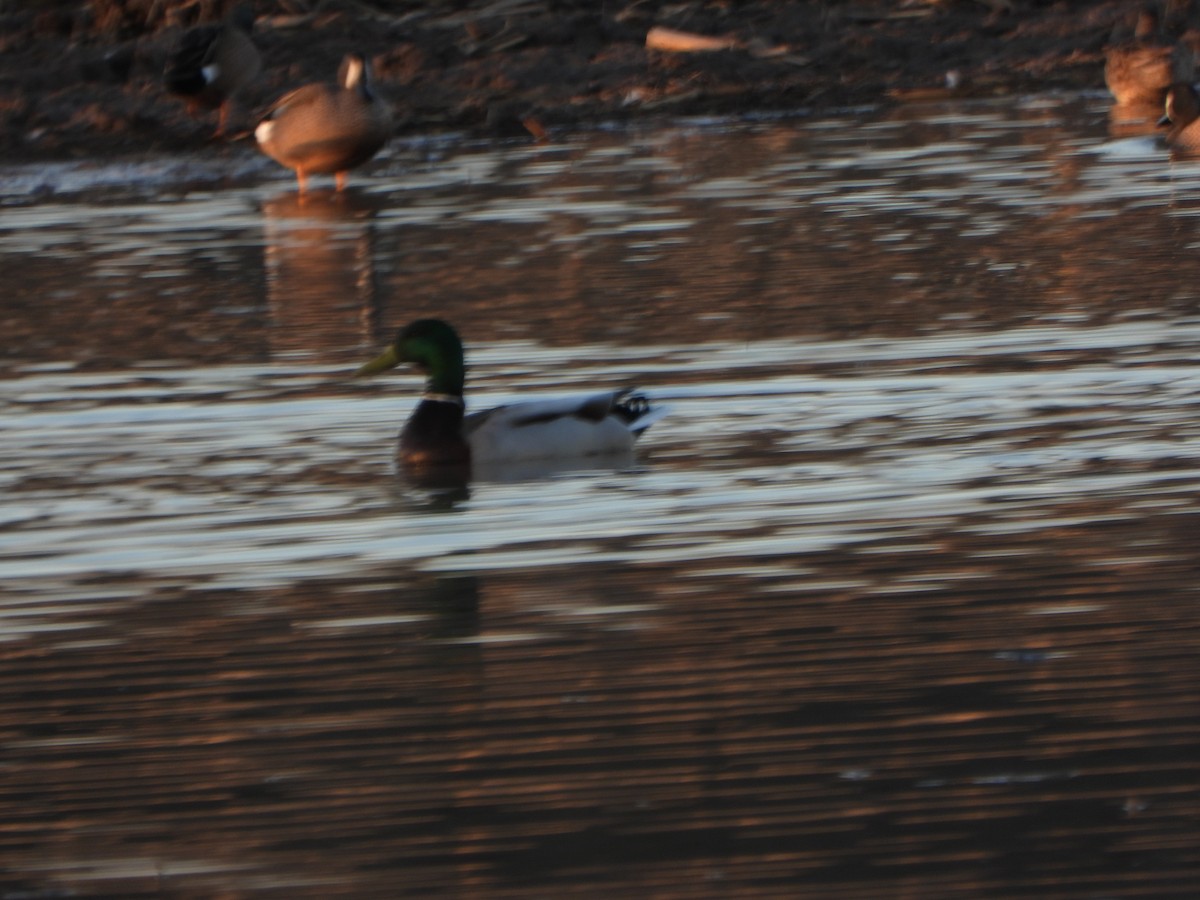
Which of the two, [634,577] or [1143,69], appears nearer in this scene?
[634,577]

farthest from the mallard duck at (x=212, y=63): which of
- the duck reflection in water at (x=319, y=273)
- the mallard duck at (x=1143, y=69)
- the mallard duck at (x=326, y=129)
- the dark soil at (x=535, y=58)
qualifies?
the mallard duck at (x=1143, y=69)

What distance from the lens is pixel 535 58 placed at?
1114 inches

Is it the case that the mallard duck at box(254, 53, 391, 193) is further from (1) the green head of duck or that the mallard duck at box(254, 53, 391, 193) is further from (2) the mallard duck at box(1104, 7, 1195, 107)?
(1) the green head of duck

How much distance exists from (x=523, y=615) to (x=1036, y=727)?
1827 mm

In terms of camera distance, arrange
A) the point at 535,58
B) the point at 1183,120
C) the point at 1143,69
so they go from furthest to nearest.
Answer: the point at 535,58 < the point at 1143,69 < the point at 1183,120

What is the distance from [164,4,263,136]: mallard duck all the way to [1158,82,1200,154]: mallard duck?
802 cm

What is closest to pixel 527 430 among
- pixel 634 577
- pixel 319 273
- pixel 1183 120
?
pixel 634 577

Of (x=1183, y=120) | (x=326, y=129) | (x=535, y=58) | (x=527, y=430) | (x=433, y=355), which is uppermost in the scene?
(x=433, y=355)

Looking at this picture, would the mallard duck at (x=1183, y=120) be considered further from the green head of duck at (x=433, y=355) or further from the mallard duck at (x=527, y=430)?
the mallard duck at (x=527, y=430)

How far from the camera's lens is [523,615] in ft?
25.1

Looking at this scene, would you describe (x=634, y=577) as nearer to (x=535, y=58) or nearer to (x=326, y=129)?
(x=326, y=129)

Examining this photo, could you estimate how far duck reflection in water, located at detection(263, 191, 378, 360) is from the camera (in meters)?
13.7

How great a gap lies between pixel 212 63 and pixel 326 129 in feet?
13.0

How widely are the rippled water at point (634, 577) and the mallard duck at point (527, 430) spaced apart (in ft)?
0.47
